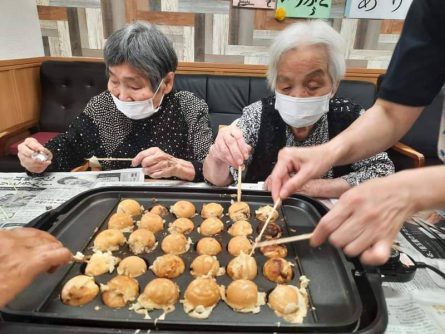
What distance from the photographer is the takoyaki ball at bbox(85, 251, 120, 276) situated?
831mm

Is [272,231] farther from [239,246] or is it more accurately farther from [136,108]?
[136,108]

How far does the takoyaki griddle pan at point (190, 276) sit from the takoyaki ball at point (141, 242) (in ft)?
0.07

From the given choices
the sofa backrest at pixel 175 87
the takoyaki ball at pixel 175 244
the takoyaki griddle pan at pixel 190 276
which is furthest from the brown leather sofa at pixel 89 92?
the takoyaki ball at pixel 175 244

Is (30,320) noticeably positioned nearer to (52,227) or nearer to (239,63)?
(52,227)

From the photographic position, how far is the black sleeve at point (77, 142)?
66.0 inches

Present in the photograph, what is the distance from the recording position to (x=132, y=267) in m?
0.84

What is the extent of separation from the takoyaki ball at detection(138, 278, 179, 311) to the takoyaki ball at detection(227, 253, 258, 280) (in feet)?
0.52

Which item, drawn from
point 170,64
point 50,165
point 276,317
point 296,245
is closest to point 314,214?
point 296,245

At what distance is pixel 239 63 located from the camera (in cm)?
294

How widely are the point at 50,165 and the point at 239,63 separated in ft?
6.40

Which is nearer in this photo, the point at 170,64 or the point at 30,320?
the point at 30,320

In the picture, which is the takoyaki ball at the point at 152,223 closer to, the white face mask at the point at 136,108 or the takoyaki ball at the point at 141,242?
the takoyaki ball at the point at 141,242

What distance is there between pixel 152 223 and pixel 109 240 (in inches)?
5.8

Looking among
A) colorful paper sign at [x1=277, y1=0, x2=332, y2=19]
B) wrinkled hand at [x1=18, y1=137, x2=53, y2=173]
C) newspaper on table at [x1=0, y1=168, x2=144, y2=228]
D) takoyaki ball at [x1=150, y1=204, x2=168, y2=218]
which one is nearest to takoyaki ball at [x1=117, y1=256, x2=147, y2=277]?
takoyaki ball at [x1=150, y1=204, x2=168, y2=218]
